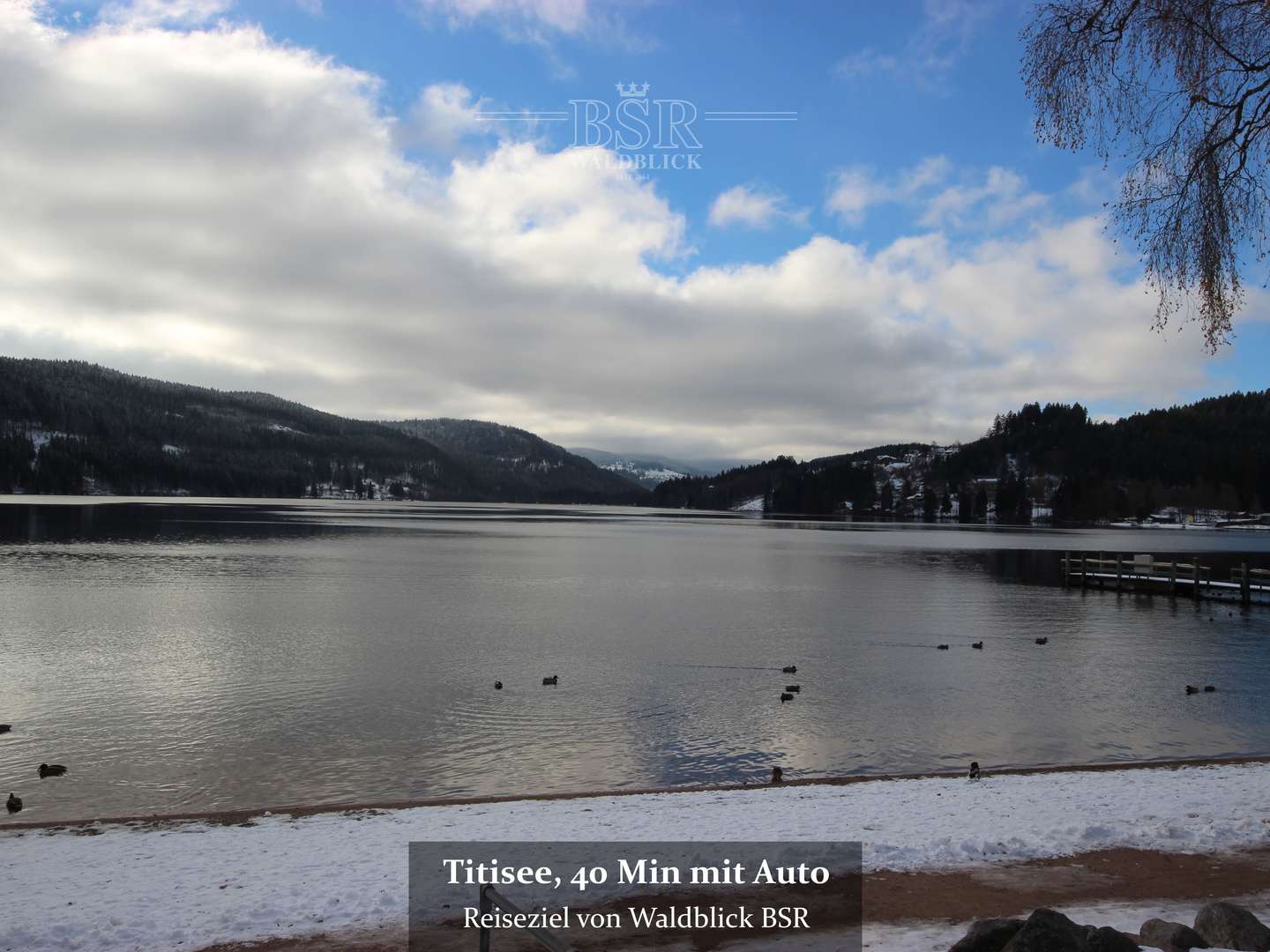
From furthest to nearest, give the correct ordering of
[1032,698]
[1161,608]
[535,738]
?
1. [1161,608]
2. [1032,698]
3. [535,738]

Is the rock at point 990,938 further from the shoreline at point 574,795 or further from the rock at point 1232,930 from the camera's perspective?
the shoreline at point 574,795

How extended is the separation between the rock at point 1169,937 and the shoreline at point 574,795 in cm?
661

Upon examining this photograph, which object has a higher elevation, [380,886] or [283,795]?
[380,886]

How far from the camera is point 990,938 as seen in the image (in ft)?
21.6

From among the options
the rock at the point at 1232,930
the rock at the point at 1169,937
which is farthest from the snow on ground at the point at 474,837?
the rock at the point at 1232,930

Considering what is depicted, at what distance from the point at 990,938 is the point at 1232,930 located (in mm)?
1889

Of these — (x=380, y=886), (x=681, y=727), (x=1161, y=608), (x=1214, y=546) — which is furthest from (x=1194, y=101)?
(x=1214, y=546)

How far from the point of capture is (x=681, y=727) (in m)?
18.9

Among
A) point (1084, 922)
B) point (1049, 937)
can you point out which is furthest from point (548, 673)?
point (1049, 937)

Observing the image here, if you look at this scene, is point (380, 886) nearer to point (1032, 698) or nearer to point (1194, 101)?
point (1194, 101)

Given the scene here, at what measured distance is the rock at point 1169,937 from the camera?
6.59 m

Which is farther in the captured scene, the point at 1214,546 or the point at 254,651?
the point at 1214,546

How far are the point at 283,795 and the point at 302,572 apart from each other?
135ft

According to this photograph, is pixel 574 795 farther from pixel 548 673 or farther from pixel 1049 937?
pixel 548 673
